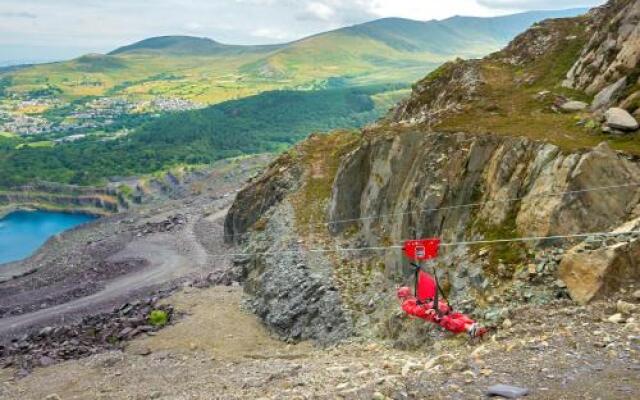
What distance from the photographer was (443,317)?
17953 millimetres

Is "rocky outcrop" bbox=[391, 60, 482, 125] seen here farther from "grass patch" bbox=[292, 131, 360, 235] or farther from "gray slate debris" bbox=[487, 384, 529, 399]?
"gray slate debris" bbox=[487, 384, 529, 399]

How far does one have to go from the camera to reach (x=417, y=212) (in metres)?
29.8

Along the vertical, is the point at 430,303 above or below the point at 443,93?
below

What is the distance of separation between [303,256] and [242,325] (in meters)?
5.94

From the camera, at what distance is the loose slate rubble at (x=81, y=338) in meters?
37.6

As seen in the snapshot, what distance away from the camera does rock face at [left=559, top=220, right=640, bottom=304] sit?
58.3 ft

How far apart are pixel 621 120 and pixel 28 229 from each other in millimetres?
120100

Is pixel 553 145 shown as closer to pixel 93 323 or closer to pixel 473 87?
pixel 473 87

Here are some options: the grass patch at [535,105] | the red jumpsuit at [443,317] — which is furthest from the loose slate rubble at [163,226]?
the red jumpsuit at [443,317]

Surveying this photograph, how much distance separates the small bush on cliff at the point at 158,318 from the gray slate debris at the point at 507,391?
101ft

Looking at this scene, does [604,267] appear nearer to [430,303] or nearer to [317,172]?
[430,303]

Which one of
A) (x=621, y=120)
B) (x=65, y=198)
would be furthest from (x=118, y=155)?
(x=621, y=120)

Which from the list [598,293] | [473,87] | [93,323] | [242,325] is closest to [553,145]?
[598,293]

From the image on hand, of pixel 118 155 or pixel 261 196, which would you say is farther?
pixel 118 155
